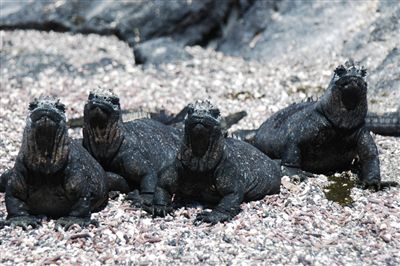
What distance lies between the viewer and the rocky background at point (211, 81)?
668 cm

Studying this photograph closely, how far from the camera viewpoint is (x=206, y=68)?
14.6 metres

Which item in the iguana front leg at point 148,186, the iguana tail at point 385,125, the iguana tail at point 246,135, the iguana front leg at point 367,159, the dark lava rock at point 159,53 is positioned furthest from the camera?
the dark lava rock at point 159,53

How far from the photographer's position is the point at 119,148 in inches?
317

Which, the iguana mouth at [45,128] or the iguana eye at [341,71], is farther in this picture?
the iguana eye at [341,71]

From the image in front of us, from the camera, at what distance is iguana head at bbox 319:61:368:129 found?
828 cm

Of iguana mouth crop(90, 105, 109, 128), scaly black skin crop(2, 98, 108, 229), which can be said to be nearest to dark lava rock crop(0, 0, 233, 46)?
iguana mouth crop(90, 105, 109, 128)

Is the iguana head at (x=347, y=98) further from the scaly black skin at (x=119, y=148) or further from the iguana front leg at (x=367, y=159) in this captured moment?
the scaly black skin at (x=119, y=148)

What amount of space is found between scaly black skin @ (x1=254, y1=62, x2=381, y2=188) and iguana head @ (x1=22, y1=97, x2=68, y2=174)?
304 cm

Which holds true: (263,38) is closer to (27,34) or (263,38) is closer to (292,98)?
(292,98)

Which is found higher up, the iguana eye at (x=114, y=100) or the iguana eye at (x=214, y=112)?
the iguana eye at (x=114, y=100)

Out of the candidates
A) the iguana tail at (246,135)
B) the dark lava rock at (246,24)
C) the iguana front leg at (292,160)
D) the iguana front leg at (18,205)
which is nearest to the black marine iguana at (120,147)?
the iguana front leg at (18,205)

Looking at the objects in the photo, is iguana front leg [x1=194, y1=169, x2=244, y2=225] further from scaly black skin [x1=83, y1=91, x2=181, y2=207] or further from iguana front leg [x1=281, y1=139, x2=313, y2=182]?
iguana front leg [x1=281, y1=139, x2=313, y2=182]

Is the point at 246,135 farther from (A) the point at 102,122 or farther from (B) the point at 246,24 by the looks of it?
(B) the point at 246,24

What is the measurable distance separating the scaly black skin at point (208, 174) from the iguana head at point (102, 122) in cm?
71
